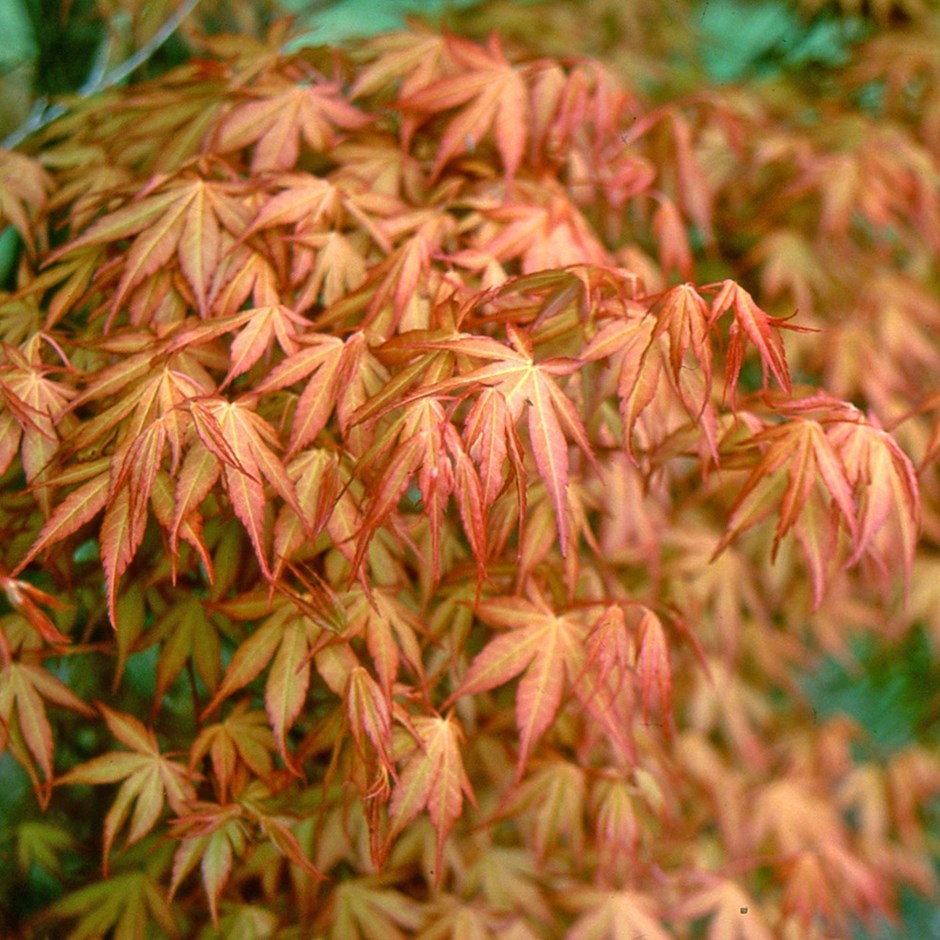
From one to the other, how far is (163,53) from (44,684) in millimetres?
1057

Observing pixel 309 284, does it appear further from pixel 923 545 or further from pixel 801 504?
pixel 923 545

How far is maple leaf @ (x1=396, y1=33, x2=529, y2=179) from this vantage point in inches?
46.6

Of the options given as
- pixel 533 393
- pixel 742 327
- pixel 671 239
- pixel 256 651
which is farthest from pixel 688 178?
pixel 256 651

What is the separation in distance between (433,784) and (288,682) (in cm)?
17

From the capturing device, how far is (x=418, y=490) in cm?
114

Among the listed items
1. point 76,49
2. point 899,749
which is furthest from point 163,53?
point 899,749

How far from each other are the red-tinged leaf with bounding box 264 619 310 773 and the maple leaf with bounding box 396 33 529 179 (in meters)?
0.56

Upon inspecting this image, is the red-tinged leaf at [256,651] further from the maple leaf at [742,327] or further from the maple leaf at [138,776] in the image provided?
the maple leaf at [742,327]

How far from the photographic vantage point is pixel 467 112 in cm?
119

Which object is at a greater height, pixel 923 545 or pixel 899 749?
pixel 923 545

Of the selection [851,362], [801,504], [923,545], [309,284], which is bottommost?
[923,545]

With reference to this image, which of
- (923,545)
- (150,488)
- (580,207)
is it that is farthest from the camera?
(923,545)

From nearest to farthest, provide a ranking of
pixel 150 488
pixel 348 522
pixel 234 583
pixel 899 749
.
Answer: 1. pixel 150 488
2. pixel 348 522
3. pixel 234 583
4. pixel 899 749

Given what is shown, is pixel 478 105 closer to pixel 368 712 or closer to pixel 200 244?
pixel 200 244
